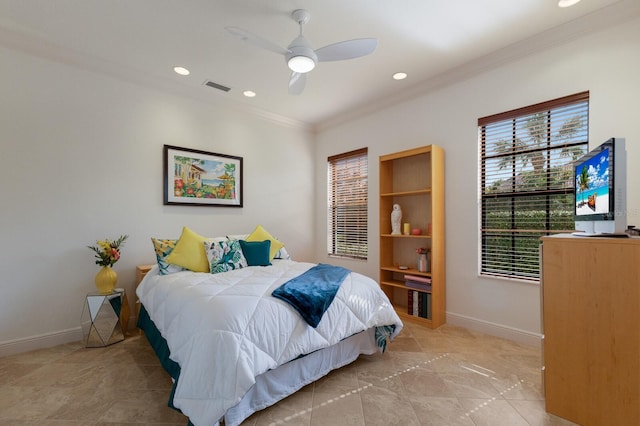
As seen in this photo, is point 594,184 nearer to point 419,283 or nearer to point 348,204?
point 419,283

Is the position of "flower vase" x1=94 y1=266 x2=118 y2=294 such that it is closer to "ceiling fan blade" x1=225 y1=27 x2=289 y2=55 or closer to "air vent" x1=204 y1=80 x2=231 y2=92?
"air vent" x1=204 y1=80 x2=231 y2=92

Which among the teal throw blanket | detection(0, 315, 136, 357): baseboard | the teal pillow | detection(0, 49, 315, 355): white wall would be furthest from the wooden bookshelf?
detection(0, 315, 136, 357): baseboard

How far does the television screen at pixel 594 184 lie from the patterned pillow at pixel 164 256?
3.29m

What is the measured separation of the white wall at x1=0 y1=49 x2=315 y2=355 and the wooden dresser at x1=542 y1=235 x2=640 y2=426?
3.51m

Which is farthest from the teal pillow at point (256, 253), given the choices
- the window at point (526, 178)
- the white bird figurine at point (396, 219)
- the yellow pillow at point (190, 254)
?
the window at point (526, 178)

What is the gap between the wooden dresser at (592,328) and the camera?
57.0 inches

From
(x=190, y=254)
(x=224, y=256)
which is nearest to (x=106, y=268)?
(x=190, y=254)

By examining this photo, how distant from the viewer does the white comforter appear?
1.48m

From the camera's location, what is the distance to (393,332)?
2.45m

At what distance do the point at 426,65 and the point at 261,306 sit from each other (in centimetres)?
294

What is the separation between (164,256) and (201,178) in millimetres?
1206

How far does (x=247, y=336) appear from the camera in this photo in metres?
1.63

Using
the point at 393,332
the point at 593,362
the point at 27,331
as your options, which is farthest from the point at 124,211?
the point at 593,362

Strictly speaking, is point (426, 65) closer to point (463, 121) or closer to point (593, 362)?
point (463, 121)
